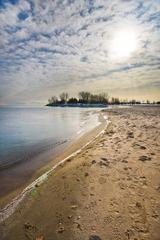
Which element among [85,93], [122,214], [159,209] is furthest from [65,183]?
[85,93]

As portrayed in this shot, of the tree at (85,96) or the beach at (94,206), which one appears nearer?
the beach at (94,206)

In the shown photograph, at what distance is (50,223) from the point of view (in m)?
3.21

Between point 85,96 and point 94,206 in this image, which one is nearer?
point 94,206

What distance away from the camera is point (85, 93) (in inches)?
7111

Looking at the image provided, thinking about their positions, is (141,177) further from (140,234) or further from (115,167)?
(140,234)

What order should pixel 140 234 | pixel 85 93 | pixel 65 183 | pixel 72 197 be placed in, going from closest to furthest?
pixel 140 234 < pixel 72 197 < pixel 65 183 < pixel 85 93

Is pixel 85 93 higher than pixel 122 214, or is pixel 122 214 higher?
pixel 85 93

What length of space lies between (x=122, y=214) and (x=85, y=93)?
180073mm

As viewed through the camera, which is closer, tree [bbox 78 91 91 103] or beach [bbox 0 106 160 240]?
beach [bbox 0 106 160 240]

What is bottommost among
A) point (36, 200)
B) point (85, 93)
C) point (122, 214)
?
point (36, 200)

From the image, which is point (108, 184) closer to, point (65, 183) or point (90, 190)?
point (90, 190)

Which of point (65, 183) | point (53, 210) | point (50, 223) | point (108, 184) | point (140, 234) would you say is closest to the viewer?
point (140, 234)

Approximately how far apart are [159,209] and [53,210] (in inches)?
86.0

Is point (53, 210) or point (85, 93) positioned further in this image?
point (85, 93)
